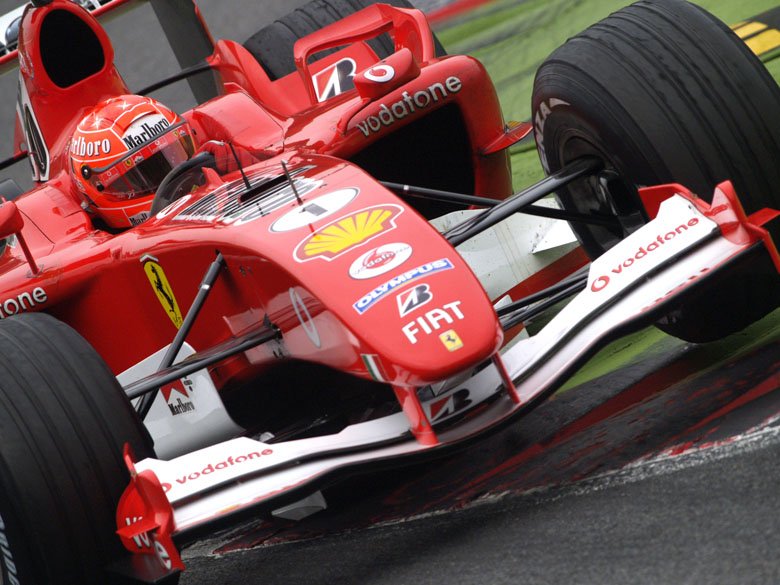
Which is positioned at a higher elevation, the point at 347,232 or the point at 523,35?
the point at 347,232

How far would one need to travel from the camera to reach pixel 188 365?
3729mm

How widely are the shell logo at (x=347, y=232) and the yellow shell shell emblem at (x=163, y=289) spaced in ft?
3.17

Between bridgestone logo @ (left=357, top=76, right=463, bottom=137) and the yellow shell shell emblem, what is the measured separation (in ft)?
3.72

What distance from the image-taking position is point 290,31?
7027mm

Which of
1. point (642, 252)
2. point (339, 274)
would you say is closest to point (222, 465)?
point (339, 274)

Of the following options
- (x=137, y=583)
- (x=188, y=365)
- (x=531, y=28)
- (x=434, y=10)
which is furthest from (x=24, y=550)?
(x=434, y=10)

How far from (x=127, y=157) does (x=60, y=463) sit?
2.18m

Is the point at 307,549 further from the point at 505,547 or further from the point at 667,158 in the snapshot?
the point at 667,158

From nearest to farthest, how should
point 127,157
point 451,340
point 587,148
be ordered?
point 451,340 → point 587,148 → point 127,157

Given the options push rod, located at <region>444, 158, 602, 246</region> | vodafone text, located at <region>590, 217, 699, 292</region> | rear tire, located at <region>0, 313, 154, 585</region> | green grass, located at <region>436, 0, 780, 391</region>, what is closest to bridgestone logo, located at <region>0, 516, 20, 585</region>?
rear tire, located at <region>0, 313, 154, 585</region>

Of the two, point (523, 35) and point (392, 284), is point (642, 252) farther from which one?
point (523, 35)

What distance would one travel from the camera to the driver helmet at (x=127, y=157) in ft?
17.1

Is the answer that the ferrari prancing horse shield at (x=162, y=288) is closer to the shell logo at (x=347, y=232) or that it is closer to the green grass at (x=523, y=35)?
the shell logo at (x=347, y=232)

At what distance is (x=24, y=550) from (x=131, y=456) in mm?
378
